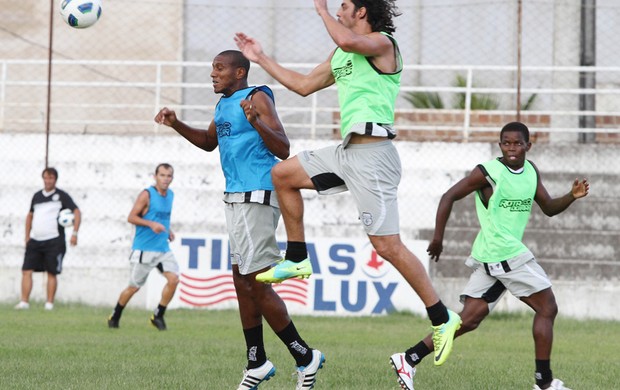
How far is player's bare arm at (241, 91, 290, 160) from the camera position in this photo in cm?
767

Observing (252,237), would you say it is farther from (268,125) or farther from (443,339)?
(443,339)

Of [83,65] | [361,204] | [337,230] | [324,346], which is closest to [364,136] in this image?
[361,204]

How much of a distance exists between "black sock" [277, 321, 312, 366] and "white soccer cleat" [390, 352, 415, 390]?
58 centimetres

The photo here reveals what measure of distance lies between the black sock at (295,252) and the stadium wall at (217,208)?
956cm

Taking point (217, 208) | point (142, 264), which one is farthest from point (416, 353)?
point (217, 208)

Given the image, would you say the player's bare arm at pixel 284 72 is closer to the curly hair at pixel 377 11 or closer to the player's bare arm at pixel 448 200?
the curly hair at pixel 377 11

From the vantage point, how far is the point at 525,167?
29.4 ft


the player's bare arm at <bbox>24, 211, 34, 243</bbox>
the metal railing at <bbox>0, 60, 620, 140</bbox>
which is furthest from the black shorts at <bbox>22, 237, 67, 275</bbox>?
the metal railing at <bbox>0, 60, 620, 140</bbox>

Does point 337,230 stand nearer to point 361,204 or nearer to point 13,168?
point 13,168

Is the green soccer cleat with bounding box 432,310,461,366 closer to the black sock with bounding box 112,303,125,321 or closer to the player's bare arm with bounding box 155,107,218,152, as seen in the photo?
the player's bare arm with bounding box 155,107,218,152

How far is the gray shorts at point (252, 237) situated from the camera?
7910 mm

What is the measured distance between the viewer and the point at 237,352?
36.0 feet

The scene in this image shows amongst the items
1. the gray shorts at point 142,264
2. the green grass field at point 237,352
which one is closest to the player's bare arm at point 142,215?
the gray shorts at point 142,264

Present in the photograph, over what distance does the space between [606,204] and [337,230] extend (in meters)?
4.00
